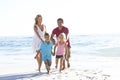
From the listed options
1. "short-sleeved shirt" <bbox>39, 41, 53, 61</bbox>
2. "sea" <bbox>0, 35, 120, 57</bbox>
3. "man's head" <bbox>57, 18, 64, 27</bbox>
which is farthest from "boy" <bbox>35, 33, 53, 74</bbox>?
"sea" <bbox>0, 35, 120, 57</bbox>

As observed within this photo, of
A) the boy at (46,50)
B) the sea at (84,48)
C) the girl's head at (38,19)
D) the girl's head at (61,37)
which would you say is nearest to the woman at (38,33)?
the girl's head at (38,19)

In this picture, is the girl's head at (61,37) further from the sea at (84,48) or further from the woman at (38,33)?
the sea at (84,48)

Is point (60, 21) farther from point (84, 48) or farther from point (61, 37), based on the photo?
point (84, 48)

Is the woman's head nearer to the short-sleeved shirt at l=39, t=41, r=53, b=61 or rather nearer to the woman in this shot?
the woman

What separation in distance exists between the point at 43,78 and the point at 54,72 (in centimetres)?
105

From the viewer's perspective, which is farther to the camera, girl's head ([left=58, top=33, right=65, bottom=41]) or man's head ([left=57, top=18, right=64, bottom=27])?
man's head ([left=57, top=18, right=64, bottom=27])

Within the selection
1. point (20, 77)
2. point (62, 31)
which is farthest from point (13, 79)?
point (62, 31)

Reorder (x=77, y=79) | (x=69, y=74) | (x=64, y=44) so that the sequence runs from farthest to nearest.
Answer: (x=64, y=44)
(x=69, y=74)
(x=77, y=79)

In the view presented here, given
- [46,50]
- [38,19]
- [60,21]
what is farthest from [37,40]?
[60,21]

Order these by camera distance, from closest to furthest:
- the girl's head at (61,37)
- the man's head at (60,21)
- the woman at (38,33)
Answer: the woman at (38,33) → the girl's head at (61,37) → the man's head at (60,21)

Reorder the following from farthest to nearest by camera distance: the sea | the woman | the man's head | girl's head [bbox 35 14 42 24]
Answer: the sea
the man's head
the woman
girl's head [bbox 35 14 42 24]

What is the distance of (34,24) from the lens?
31.2 ft

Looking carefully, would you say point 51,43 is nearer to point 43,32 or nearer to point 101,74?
point 43,32

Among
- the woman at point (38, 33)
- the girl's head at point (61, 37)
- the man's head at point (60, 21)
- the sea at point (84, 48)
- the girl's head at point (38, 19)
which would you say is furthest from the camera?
the sea at point (84, 48)
